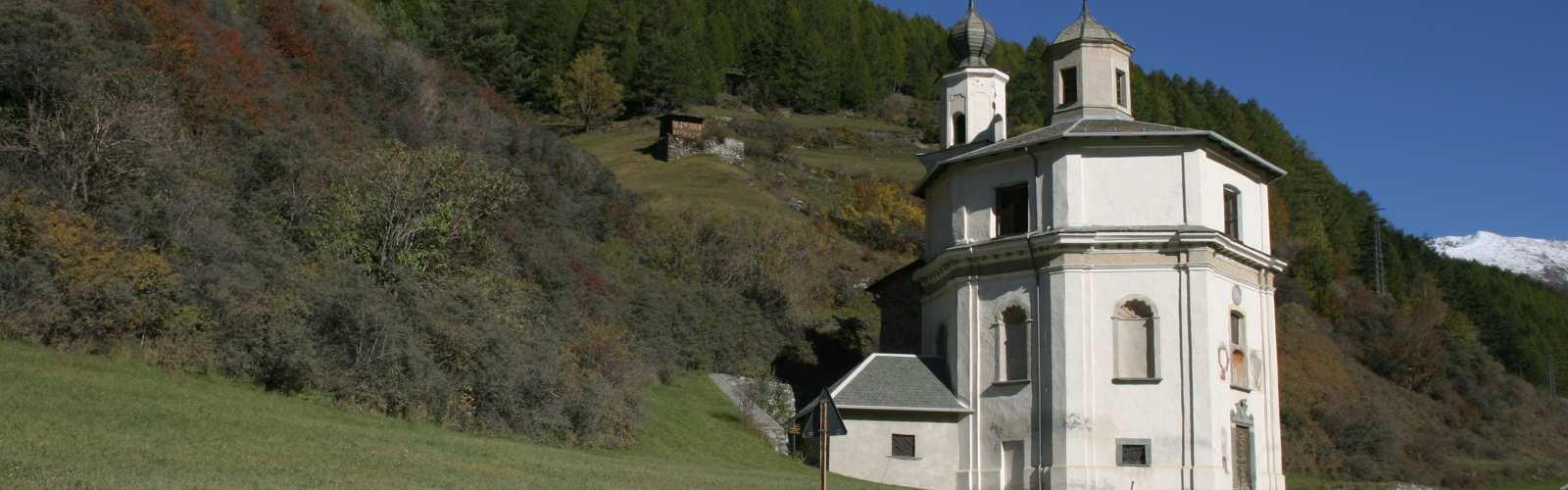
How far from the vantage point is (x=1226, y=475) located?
30.5 m

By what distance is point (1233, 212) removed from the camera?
1330 inches

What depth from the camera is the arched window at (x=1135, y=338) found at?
31156 mm

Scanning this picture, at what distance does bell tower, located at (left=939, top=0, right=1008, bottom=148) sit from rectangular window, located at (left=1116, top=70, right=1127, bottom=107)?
4.67m

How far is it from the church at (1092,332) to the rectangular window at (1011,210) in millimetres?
44

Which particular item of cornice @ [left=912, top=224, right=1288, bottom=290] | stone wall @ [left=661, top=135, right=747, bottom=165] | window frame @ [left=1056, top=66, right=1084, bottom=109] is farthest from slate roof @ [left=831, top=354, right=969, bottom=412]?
stone wall @ [left=661, top=135, right=747, bottom=165]

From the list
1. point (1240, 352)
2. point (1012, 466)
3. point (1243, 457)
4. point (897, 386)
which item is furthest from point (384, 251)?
point (1243, 457)

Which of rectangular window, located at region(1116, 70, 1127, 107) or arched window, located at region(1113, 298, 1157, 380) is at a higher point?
rectangular window, located at region(1116, 70, 1127, 107)

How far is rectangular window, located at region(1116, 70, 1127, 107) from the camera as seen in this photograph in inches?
1506

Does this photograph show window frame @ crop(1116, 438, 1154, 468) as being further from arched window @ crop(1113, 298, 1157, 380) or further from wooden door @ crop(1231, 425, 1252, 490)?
wooden door @ crop(1231, 425, 1252, 490)

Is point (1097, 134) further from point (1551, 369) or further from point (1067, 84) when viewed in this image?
point (1551, 369)

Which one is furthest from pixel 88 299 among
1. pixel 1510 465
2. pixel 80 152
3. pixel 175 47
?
pixel 1510 465

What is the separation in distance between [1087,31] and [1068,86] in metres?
1.59

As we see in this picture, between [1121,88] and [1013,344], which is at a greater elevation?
[1121,88]

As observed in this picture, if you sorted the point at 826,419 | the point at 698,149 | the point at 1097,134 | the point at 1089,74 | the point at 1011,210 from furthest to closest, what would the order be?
1. the point at 698,149
2. the point at 1089,74
3. the point at 1011,210
4. the point at 1097,134
5. the point at 826,419
